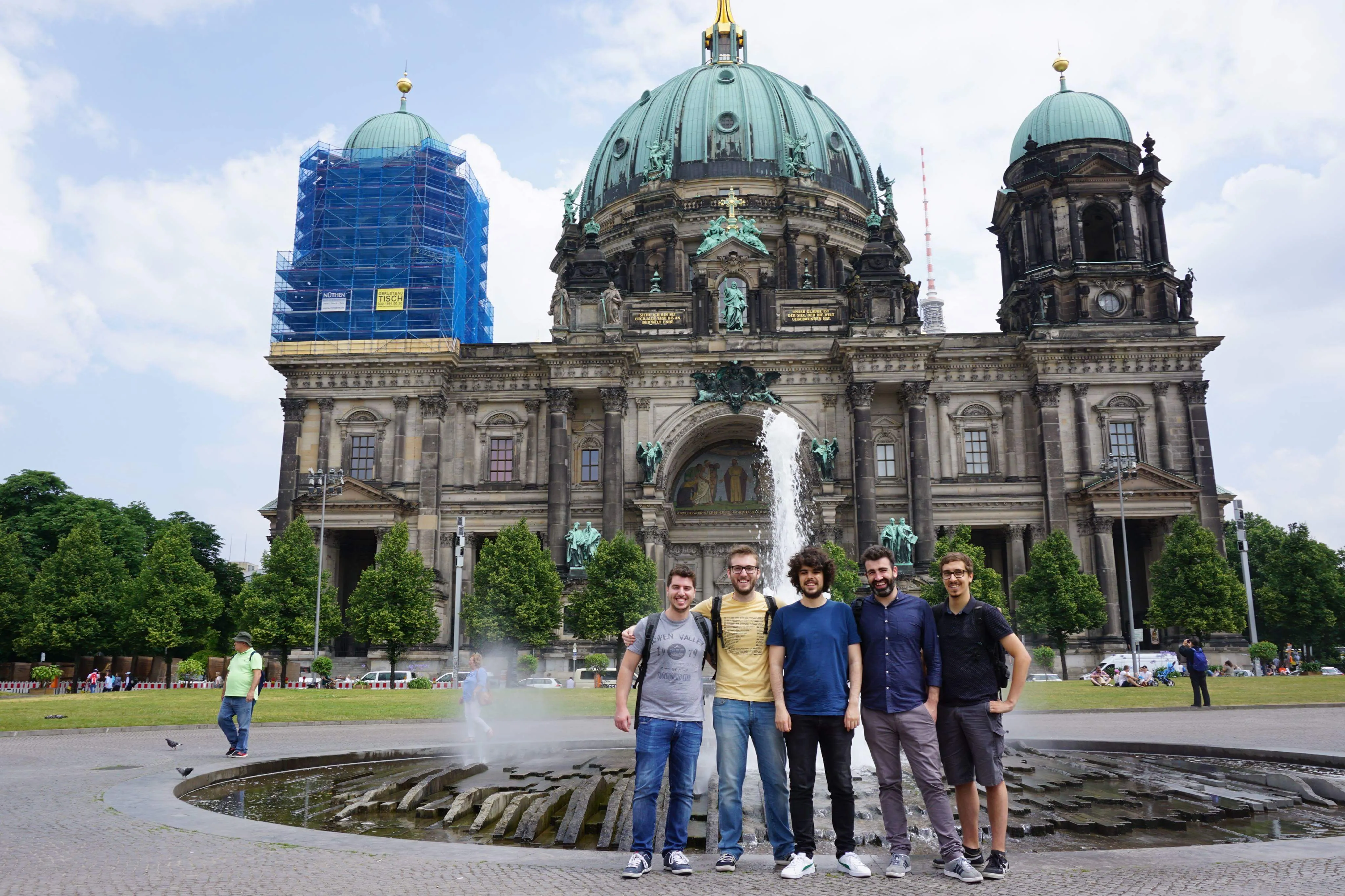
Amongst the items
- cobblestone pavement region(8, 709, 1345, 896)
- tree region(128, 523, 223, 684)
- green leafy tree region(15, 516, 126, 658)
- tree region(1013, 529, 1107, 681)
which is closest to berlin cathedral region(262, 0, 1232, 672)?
tree region(1013, 529, 1107, 681)

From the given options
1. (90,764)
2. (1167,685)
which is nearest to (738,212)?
(1167,685)

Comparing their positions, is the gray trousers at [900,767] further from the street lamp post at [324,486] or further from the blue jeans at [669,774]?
the street lamp post at [324,486]

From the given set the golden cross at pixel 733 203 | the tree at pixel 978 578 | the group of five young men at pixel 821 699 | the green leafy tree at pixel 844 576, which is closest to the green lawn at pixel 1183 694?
the tree at pixel 978 578

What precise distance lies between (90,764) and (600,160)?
217ft

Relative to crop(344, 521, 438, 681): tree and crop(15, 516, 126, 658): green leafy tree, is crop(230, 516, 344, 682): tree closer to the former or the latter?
crop(344, 521, 438, 681): tree

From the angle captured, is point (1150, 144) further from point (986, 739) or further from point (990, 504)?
point (986, 739)

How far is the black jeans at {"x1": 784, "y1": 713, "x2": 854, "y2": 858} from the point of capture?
24.6 feet

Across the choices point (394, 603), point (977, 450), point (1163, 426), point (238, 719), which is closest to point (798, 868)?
point (238, 719)

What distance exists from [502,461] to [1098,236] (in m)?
35.9

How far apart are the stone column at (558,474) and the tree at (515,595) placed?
191 inches

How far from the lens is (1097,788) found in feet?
38.3

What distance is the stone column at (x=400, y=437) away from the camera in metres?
55.5

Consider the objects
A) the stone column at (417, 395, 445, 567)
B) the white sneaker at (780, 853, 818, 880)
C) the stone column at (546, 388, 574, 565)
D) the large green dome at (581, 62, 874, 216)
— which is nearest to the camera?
the white sneaker at (780, 853, 818, 880)

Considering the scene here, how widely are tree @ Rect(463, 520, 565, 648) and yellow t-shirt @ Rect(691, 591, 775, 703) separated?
39.3m
